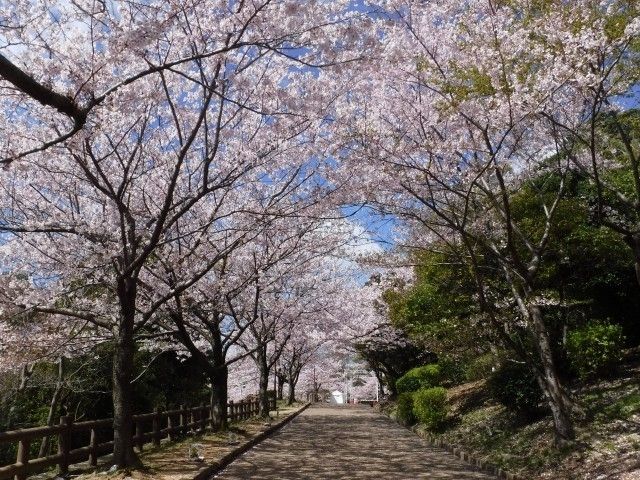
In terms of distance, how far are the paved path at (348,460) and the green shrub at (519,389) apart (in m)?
1.58

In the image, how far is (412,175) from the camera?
31.8ft

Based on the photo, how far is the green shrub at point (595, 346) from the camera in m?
10.9

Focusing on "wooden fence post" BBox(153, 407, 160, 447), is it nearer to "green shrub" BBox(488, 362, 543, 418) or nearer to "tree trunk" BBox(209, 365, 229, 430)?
"tree trunk" BBox(209, 365, 229, 430)

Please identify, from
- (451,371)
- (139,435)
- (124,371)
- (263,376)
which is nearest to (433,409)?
(451,371)

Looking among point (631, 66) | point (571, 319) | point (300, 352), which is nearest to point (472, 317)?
point (571, 319)

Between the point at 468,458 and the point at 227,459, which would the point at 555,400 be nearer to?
the point at 468,458

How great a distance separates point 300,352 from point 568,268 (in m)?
25.5

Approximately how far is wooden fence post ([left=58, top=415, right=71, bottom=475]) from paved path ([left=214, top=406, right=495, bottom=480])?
2416 mm

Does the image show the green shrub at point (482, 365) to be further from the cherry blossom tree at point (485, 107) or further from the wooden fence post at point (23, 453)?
the wooden fence post at point (23, 453)

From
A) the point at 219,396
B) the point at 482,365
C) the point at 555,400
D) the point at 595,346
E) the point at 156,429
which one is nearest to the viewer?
the point at 555,400

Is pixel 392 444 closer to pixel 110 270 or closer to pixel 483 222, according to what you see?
pixel 483 222

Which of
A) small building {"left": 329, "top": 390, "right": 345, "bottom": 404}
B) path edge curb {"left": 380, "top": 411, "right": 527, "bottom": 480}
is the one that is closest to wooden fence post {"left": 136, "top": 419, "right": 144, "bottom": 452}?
path edge curb {"left": 380, "top": 411, "right": 527, "bottom": 480}

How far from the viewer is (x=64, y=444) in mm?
8742

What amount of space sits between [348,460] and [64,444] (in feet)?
15.9
